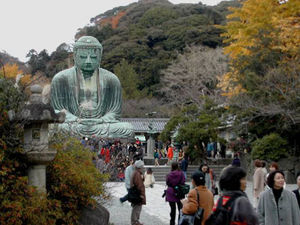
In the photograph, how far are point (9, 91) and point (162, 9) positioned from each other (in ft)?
182

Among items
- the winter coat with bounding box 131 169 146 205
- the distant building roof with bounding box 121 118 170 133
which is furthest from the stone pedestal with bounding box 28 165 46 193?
the distant building roof with bounding box 121 118 170 133

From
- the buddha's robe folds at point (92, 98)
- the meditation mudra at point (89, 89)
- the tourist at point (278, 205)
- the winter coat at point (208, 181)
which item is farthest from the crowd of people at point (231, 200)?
the meditation mudra at point (89, 89)

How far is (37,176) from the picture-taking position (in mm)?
7465

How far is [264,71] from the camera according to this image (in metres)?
20.3

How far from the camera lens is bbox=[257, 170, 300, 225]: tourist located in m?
5.71

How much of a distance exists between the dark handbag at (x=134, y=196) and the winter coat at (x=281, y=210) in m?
3.71

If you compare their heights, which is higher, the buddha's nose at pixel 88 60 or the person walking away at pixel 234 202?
the buddha's nose at pixel 88 60

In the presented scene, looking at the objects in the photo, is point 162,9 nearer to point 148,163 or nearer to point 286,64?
point 148,163

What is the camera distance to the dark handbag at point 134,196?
9.24m

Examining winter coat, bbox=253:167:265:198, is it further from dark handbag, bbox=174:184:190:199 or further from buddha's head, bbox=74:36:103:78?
buddha's head, bbox=74:36:103:78

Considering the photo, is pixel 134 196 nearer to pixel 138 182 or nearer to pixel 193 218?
pixel 138 182

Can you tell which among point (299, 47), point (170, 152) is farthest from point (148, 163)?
point (299, 47)

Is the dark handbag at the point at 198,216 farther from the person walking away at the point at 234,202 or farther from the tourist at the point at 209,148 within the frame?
the tourist at the point at 209,148

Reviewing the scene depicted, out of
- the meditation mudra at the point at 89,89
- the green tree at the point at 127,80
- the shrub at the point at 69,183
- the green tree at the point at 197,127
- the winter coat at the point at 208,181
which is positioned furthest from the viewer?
Answer: the green tree at the point at 127,80
